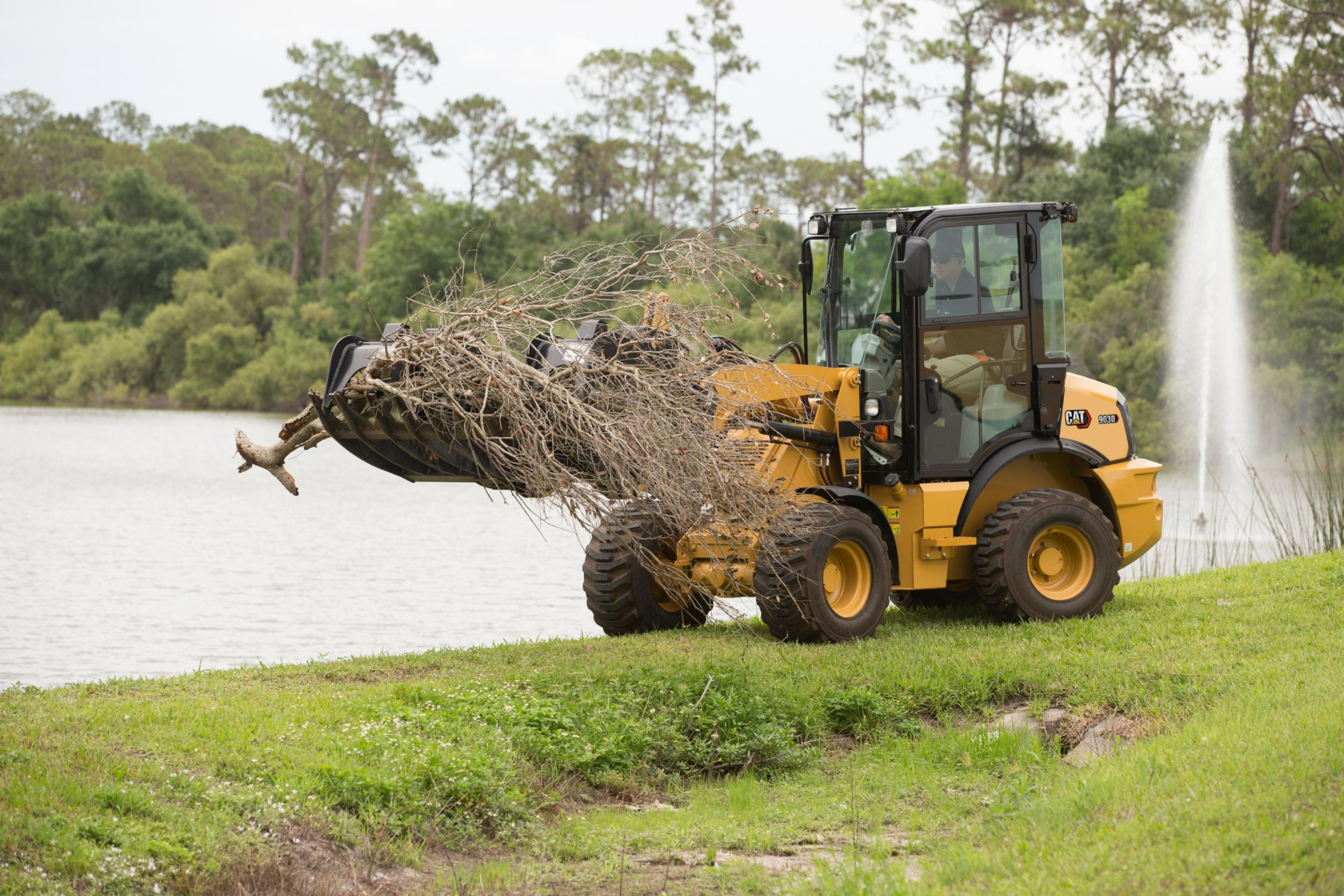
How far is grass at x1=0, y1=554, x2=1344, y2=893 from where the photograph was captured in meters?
5.21

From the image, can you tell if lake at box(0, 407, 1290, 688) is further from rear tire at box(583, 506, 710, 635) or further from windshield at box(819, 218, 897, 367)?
windshield at box(819, 218, 897, 367)

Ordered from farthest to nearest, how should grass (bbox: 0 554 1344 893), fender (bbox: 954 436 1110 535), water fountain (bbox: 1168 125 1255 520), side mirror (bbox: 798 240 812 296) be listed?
1. water fountain (bbox: 1168 125 1255 520)
2. side mirror (bbox: 798 240 812 296)
3. fender (bbox: 954 436 1110 535)
4. grass (bbox: 0 554 1344 893)

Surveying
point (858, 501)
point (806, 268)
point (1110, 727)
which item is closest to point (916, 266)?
point (858, 501)

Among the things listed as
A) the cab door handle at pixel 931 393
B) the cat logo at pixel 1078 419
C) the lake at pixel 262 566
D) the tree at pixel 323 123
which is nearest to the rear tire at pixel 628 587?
the lake at pixel 262 566

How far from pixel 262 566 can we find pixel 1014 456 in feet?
40.4

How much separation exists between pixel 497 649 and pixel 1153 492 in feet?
17.5

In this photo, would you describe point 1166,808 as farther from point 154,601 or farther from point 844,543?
point 154,601

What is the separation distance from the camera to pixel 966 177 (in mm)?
A: 50812

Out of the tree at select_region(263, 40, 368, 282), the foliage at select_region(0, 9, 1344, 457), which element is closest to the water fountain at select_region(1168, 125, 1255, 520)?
the foliage at select_region(0, 9, 1344, 457)

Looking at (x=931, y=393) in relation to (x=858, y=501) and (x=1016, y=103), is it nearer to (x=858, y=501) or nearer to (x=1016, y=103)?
(x=858, y=501)

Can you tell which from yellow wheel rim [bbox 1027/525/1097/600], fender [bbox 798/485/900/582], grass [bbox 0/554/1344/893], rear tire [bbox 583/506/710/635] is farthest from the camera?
yellow wheel rim [bbox 1027/525/1097/600]

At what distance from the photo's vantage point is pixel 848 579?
918cm

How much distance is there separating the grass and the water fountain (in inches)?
793

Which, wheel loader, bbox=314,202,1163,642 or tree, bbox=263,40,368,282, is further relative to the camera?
tree, bbox=263,40,368,282
